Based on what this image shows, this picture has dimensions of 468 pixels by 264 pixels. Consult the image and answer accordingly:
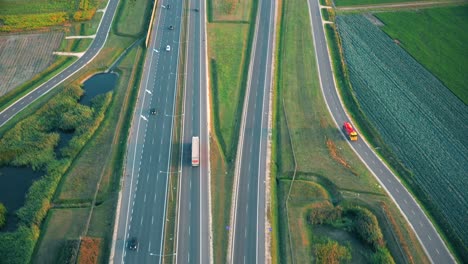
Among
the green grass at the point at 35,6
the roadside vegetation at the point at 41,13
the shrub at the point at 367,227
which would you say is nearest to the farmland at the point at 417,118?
the shrub at the point at 367,227

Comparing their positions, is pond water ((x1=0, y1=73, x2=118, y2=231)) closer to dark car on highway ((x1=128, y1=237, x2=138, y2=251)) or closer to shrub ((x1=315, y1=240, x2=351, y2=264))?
dark car on highway ((x1=128, y1=237, x2=138, y2=251))

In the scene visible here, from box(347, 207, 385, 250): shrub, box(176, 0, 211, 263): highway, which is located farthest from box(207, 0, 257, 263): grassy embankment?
box(347, 207, 385, 250): shrub

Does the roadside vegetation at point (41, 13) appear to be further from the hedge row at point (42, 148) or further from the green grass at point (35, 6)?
the hedge row at point (42, 148)

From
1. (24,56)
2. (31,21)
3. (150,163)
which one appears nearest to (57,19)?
(31,21)

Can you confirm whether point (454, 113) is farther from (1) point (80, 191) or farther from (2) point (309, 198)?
(1) point (80, 191)

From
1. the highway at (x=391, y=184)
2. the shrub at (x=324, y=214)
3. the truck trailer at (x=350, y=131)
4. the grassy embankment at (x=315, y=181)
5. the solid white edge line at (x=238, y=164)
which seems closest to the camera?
the solid white edge line at (x=238, y=164)
